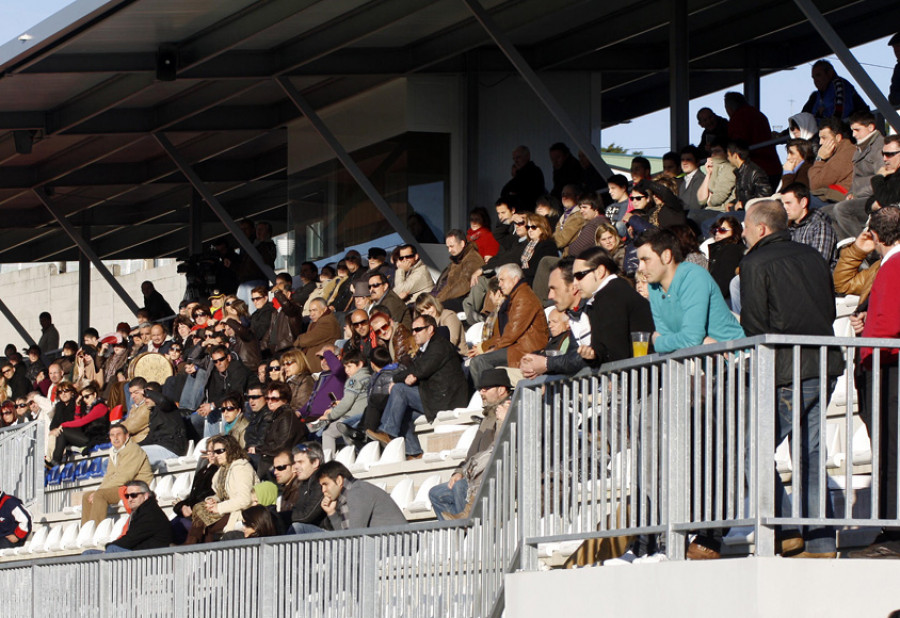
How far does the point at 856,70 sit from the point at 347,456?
510 centimetres

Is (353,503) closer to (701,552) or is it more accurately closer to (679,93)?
(701,552)

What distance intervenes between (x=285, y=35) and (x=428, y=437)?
7441 millimetres

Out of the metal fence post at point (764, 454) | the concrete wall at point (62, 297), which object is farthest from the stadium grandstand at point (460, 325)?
the concrete wall at point (62, 297)

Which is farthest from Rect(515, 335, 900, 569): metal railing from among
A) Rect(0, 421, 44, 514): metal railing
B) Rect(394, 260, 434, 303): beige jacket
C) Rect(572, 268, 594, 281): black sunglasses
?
Rect(0, 421, 44, 514): metal railing

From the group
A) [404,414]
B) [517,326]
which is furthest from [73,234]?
[517,326]

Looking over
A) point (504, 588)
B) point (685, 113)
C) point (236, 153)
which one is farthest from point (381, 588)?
point (236, 153)

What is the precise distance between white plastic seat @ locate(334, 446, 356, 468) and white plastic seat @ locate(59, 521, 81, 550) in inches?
150

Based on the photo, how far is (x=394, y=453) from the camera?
11836 millimetres

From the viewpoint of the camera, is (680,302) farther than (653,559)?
Yes

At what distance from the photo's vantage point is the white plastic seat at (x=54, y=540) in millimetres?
15562

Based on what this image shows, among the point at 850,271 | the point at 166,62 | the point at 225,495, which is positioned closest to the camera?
the point at 850,271

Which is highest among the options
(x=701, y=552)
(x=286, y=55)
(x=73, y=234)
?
(x=286, y=55)

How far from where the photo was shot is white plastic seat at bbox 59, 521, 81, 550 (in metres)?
15.1

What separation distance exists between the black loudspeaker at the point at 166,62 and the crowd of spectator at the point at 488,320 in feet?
8.64
